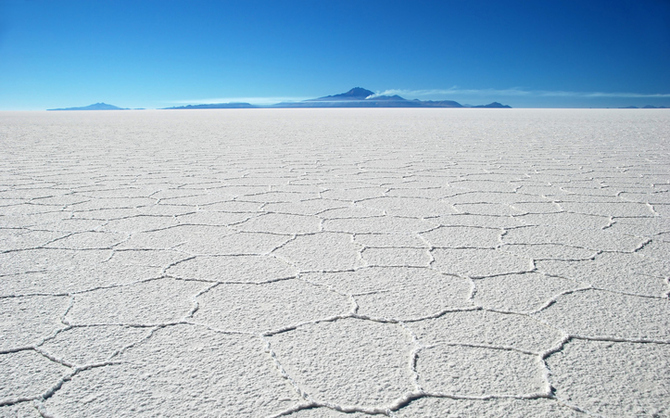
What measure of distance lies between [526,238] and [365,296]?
2.84ft

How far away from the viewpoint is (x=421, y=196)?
2768mm

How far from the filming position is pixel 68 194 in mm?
2805

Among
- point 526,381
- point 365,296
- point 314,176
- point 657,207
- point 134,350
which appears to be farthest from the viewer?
point 314,176

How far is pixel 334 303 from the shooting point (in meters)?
1.33

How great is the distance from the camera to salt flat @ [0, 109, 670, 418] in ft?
3.04

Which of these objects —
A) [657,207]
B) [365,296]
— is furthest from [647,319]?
[657,207]

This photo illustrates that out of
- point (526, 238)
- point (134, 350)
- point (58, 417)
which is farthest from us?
point (526, 238)

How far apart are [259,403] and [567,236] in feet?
4.91

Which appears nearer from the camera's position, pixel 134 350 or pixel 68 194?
pixel 134 350

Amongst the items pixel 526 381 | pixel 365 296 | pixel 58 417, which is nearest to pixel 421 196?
pixel 365 296

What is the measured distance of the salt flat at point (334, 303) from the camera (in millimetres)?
927

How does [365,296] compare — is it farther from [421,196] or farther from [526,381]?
[421,196]

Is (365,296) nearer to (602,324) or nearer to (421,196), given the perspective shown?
(602,324)

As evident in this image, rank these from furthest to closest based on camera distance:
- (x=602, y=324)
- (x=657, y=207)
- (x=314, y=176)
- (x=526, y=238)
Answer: (x=314, y=176)
(x=657, y=207)
(x=526, y=238)
(x=602, y=324)
